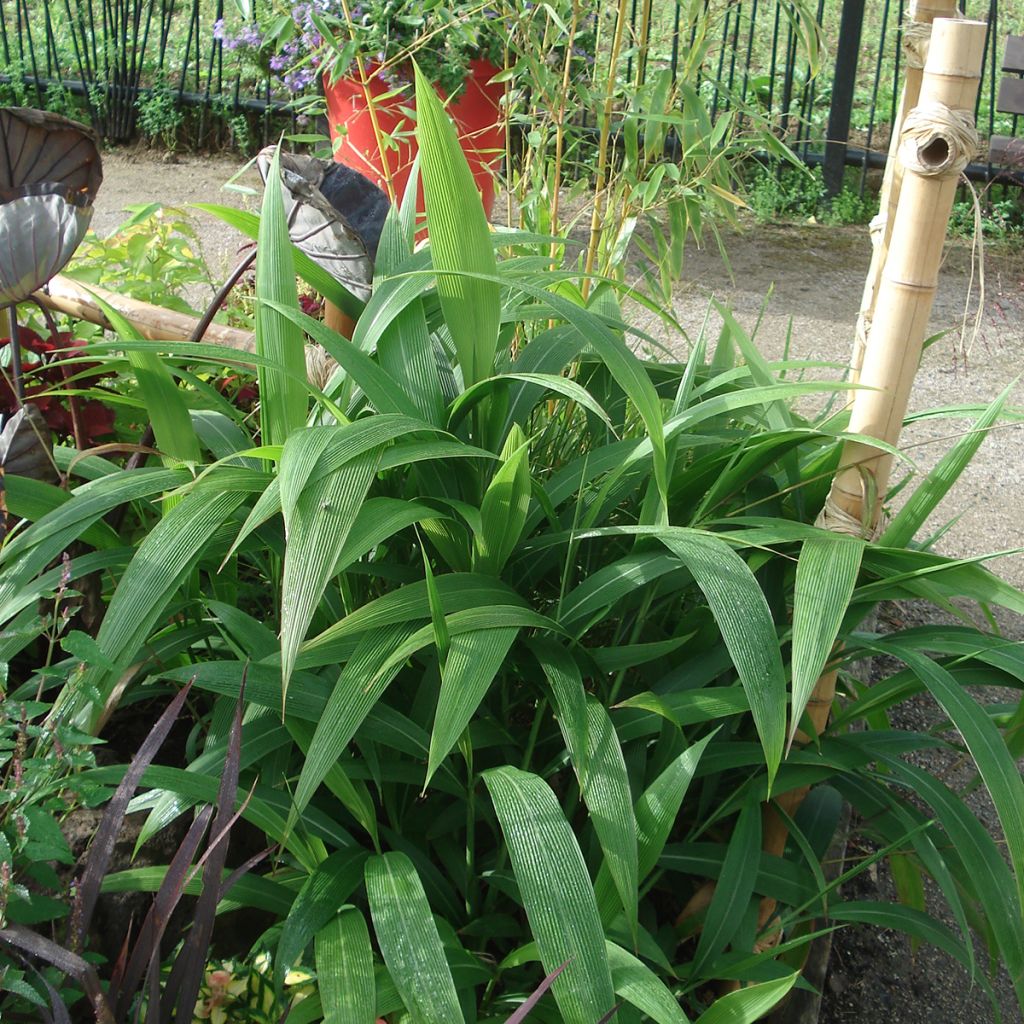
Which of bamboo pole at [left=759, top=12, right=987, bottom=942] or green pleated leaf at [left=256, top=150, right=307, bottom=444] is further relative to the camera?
green pleated leaf at [left=256, top=150, right=307, bottom=444]

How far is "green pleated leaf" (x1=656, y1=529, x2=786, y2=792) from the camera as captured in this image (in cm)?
115

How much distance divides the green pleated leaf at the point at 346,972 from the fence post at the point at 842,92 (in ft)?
15.3

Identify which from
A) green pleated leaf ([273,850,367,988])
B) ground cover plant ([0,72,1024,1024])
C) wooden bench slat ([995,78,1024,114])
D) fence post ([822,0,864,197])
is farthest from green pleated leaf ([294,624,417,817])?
wooden bench slat ([995,78,1024,114])

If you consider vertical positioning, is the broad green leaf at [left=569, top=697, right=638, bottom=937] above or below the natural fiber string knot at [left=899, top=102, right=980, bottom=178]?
below

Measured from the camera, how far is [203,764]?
130 centimetres

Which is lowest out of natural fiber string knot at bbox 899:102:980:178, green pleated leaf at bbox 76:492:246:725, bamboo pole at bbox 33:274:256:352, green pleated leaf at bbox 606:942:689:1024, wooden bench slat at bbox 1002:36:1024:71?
green pleated leaf at bbox 606:942:689:1024

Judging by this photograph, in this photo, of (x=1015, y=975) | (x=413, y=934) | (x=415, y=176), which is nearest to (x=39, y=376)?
(x=415, y=176)

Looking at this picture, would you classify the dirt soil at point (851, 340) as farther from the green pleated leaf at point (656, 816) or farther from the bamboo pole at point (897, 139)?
the green pleated leaf at point (656, 816)

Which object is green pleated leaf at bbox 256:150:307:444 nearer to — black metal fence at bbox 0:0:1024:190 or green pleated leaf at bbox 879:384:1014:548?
green pleated leaf at bbox 879:384:1014:548

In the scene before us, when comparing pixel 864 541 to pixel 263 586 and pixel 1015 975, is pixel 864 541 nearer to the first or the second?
pixel 1015 975

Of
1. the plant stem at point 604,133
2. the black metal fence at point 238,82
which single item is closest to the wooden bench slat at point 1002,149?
the black metal fence at point 238,82

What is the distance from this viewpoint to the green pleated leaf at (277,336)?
4.58ft

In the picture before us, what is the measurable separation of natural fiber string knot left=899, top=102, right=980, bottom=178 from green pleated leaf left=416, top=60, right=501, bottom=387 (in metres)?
0.49

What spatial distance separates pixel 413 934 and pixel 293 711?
0.87ft
